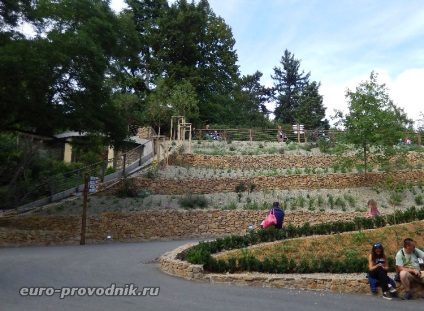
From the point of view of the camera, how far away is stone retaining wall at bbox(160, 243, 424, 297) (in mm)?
7989

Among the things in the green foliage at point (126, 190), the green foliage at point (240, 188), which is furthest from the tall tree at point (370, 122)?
the green foliage at point (126, 190)

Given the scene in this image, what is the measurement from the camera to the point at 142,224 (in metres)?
19.2

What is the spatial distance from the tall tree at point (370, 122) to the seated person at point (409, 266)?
56.3 ft

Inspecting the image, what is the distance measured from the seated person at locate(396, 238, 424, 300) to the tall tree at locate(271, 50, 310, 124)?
169ft

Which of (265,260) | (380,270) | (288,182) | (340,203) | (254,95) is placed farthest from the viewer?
(254,95)

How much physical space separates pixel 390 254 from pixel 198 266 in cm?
506

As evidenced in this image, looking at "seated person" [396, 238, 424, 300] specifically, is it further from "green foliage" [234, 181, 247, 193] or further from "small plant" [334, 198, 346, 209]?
"green foliage" [234, 181, 247, 193]

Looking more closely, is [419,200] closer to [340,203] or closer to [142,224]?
[340,203]

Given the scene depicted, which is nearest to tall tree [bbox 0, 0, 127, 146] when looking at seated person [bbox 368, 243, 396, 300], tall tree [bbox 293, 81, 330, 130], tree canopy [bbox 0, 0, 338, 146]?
tree canopy [bbox 0, 0, 338, 146]

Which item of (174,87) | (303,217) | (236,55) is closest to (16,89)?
(303,217)

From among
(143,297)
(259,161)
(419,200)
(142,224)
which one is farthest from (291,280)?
(259,161)

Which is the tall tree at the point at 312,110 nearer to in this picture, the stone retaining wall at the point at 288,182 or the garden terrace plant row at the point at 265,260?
the stone retaining wall at the point at 288,182

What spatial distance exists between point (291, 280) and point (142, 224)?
11.9m

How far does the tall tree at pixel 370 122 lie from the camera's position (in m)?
24.4
